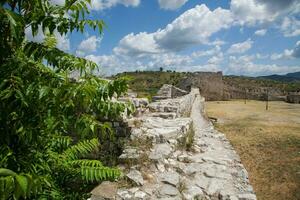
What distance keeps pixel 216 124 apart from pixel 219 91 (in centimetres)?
1593

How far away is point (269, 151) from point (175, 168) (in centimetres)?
402

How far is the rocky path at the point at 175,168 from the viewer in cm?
455

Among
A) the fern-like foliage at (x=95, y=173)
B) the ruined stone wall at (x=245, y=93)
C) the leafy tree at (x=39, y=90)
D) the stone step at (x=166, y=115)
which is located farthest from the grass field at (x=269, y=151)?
the ruined stone wall at (x=245, y=93)

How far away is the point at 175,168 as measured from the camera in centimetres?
546

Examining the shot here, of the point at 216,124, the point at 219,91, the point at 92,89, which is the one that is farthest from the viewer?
the point at 219,91

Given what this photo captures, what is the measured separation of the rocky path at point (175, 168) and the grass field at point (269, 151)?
0.58 meters

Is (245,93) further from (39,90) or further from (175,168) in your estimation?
(39,90)

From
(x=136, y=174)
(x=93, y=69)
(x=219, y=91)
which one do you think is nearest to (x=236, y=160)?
(x=136, y=174)

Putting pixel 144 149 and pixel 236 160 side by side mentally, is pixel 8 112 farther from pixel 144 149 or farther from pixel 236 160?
pixel 236 160

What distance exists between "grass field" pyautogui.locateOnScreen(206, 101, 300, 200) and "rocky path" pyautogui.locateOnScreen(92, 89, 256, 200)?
58cm

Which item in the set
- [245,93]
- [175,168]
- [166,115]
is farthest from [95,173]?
[245,93]

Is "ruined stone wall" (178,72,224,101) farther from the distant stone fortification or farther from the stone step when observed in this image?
the stone step

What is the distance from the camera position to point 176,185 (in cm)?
471

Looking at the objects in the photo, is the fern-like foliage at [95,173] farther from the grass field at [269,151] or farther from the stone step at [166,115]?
the stone step at [166,115]
